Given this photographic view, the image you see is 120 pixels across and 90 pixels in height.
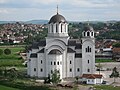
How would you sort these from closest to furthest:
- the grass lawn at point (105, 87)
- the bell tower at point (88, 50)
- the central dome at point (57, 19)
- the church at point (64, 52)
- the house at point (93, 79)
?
the grass lawn at point (105, 87), the house at point (93, 79), the bell tower at point (88, 50), the church at point (64, 52), the central dome at point (57, 19)

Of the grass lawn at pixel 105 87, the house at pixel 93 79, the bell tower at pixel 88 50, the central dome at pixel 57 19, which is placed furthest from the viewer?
the central dome at pixel 57 19

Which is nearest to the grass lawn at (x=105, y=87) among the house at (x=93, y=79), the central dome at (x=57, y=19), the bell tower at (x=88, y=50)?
the house at (x=93, y=79)

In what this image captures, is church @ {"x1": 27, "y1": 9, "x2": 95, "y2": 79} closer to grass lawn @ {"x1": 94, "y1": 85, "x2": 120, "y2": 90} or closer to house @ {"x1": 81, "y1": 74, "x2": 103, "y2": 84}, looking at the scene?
house @ {"x1": 81, "y1": 74, "x2": 103, "y2": 84}

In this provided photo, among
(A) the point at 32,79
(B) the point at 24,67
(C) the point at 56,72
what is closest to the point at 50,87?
(C) the point at 56,72

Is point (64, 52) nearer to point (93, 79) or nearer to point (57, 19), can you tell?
point (57, 19)


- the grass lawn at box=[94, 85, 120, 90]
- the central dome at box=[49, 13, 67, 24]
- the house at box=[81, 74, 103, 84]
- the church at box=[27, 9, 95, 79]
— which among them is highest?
the central dome at box=[49, 13, 67, 24]

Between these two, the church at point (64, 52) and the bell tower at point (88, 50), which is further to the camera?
the church at point (64, 52)

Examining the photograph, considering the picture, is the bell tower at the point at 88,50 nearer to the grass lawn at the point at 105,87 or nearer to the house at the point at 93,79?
the house at the point at 93,79

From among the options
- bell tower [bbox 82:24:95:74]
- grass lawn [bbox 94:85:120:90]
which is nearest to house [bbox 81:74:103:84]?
grass lawn [bbox 94:85:120:90]

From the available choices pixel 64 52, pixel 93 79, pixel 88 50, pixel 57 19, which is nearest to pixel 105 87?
pixel 93 79

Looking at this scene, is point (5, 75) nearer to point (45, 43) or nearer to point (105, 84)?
point (45, 43)
